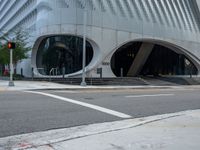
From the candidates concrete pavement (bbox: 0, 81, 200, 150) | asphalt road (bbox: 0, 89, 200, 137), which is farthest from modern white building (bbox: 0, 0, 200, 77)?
concrete pavement (bbox: 0, 81, 200, 150)

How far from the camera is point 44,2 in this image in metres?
46.2

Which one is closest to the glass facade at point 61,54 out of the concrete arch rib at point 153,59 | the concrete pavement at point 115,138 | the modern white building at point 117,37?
the modern white building at point 117,37

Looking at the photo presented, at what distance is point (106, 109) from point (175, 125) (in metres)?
3.92

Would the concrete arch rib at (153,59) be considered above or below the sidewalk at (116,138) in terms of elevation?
above

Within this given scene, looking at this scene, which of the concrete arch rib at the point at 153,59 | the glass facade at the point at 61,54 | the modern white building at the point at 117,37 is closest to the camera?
the modern white building at the point at 117,37

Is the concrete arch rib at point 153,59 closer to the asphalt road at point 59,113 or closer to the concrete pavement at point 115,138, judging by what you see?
the asphalt road at point 59,113

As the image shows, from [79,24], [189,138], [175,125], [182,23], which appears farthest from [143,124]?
[182,23]

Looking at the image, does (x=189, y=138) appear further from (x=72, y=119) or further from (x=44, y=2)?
(x=44, y=2)

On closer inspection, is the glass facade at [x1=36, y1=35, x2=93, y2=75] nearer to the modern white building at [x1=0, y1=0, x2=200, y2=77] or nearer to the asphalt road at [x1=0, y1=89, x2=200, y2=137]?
the modern white building at [x1=0, y1=0, x2=200, y2=77]

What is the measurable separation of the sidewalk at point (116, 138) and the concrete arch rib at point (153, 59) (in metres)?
37.8

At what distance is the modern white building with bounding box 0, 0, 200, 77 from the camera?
4200cm

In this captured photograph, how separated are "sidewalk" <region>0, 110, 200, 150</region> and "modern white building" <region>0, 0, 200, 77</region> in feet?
103

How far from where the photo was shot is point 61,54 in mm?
46656

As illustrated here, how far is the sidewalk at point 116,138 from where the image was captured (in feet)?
24.1
